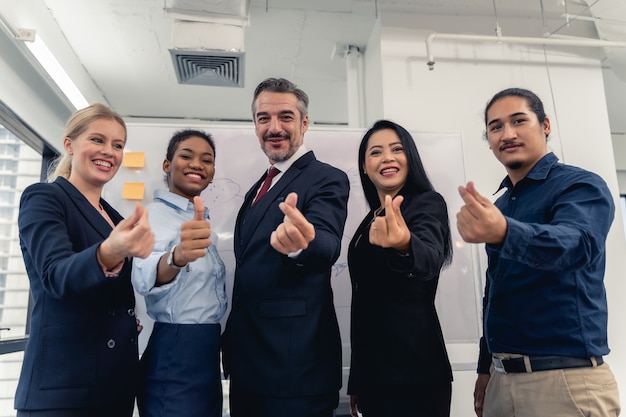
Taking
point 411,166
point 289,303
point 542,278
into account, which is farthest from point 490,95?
point 289,303

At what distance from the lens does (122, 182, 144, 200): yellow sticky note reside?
2.21m

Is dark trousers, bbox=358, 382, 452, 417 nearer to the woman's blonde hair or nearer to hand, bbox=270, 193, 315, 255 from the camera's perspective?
hand, bbox=270, 193, 315, 255

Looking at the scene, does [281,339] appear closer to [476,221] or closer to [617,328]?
[476,221]

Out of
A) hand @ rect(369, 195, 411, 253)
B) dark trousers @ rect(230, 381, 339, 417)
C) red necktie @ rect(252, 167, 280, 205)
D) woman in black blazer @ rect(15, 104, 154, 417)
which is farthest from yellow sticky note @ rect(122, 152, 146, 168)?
hand @ rect(369, 195, 411, 253)

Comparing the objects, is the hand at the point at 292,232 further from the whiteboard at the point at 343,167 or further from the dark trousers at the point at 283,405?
the whiteboard at the point at 343,167

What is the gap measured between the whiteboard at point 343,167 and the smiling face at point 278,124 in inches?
32.5

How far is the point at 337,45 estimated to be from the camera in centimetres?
361

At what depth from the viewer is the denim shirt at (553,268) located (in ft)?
3.43

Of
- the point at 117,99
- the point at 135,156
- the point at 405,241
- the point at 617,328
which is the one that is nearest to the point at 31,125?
the point at 117,99

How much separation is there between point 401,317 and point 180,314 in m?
0.68

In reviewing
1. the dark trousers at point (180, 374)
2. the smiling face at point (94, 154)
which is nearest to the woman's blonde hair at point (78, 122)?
the smiling face at point (94, 154)

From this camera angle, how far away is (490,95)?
3170 millimetres

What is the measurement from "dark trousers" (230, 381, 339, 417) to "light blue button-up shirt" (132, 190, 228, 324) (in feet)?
0.87

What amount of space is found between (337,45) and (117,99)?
235 cm
